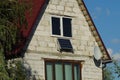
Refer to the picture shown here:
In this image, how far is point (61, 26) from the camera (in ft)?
87.1

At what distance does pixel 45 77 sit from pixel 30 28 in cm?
262

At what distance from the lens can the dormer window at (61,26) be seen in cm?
2645

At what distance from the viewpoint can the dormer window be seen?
86.8ft

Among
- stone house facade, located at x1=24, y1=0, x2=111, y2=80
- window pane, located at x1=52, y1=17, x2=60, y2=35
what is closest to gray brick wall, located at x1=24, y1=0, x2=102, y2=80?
stone house facade, located at x1=24, y1=0, x2=111, y2=80

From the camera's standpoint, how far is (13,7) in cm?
2177

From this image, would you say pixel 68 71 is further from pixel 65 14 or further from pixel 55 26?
pixel 65 14

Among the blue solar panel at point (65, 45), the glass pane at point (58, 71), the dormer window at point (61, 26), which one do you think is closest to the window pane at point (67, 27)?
the dormer window at point (61, 26)

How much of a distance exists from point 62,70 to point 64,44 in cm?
138

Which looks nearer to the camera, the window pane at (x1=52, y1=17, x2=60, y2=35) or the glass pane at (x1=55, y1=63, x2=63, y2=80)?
the glass pane at (x1=55, y1=63, x2=63, y2=80)

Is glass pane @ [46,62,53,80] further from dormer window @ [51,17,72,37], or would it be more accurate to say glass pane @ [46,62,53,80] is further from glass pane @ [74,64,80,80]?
dormer window @ [51,17,72,37]

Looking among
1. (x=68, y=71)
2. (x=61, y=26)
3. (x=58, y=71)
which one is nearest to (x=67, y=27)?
(x=61, y=26)

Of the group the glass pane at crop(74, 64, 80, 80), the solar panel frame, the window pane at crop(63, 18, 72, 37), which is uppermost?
the window pane at crop(63, 18, 72, 37)

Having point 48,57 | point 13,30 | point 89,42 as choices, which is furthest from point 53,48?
point 13,30

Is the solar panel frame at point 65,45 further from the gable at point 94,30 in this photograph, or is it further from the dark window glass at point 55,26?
the gable at point 94,30
